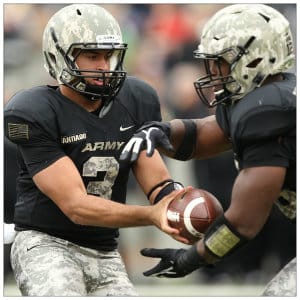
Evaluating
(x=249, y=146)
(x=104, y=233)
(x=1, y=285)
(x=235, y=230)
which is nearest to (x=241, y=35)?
(x=249, y=146)

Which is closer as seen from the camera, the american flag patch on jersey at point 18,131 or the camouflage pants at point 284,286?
the camouflage pants at point 284,286

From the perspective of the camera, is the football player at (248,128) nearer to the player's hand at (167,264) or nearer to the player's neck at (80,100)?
the player's hand at (167,264)

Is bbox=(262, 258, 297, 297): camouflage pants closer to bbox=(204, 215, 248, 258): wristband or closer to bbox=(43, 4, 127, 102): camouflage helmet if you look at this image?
bbox=(204, 215, 248, 258): wristband

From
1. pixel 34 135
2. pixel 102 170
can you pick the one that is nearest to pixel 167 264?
pixel 102 170

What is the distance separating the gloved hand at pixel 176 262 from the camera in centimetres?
486

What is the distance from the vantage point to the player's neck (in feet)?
17.8

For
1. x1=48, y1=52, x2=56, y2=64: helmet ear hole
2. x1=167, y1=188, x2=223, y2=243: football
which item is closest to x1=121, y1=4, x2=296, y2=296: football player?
x1=167, y1=188, x2=223, y2=243: football

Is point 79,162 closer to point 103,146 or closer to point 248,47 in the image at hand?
point 103,146

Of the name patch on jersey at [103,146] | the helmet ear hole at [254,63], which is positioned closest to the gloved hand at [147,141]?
the name patch on jersey at [103,146]

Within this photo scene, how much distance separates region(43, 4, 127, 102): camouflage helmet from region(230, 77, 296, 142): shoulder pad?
2.77ft

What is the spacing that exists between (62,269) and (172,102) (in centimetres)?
308

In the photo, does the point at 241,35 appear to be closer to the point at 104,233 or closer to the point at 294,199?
the point at 294,199

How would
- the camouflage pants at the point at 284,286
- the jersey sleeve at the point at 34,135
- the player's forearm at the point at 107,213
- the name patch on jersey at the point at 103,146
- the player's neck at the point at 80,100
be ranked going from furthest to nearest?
1. the player's neck at the point at 80,100
2. the name patch on jersey at the point at 103,146
3. the jersey sleeve at the point at 34,135
4. the player's forearm at the point at 107,213
5. the camouflage pants at the point at 284,286

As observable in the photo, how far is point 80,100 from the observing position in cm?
542
